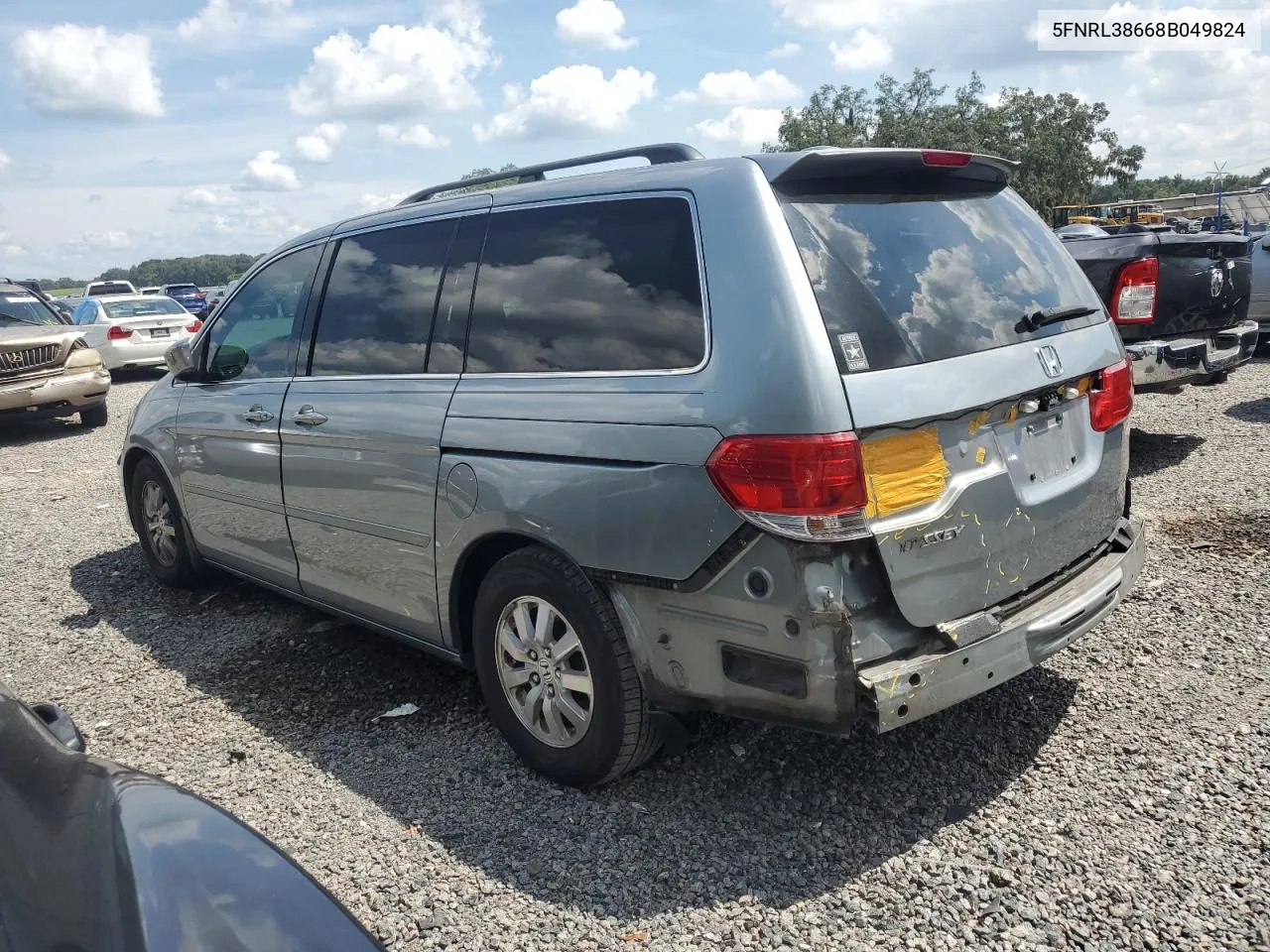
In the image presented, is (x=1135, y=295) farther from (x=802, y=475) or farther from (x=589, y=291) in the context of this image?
(x=802, y=475)

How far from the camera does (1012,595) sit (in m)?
3.01

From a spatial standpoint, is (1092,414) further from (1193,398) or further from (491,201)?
(1193,398)

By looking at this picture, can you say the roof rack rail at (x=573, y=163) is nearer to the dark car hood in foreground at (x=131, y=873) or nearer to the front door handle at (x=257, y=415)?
the front door handle at (x=257, y=415)

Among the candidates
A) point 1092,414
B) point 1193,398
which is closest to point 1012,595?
point 1092,414

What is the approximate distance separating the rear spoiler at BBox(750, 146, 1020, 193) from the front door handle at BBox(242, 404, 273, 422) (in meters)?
2.55

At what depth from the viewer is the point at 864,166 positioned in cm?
301

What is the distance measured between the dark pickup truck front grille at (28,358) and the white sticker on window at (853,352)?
38.5 feet

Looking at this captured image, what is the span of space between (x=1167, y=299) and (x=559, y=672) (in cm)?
543

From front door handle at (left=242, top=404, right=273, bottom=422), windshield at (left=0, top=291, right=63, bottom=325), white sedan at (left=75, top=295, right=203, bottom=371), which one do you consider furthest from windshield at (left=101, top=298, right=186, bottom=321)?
front door handle at (left=242, top=404, right=273, bottom=422)

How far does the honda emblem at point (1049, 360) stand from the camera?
3.10m

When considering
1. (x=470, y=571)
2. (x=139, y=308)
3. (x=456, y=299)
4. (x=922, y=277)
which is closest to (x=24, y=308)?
(x=139, y=308)

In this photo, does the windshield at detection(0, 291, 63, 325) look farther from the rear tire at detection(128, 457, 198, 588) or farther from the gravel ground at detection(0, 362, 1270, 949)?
the gravel ground at detection(0, 362, 1270, 949)

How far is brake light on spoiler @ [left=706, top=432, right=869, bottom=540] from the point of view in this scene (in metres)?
2.54

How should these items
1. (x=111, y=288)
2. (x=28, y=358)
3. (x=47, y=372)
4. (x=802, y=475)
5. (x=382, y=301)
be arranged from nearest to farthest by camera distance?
(x=802, y=475)
(x=382, y=301)
(x=28, y=358)
(x=47, y=372)
(x=111, y=288)
